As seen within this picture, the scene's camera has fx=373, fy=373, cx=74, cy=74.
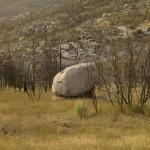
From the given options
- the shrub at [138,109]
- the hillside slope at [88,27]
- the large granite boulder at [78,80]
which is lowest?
the shrub at [138,109]

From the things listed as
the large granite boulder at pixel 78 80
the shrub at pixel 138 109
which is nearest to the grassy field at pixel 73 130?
the shrub at pixel 138 109

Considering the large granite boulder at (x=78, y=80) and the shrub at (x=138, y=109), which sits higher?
the large granite boulder at (x=78, y=80)

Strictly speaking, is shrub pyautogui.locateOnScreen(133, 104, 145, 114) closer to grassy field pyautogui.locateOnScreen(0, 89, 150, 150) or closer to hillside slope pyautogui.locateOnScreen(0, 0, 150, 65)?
grassy field pyautogui.locateOnScreen(0, 89, 150, 150)

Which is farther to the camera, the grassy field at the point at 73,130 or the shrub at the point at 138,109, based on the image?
the shrub at the point at 138,109

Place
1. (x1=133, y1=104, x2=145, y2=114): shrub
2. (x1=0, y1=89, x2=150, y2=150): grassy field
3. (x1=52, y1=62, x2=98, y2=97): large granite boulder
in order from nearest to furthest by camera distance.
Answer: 1. (x1=0, y1=89, x2=150, y2=150): grassy field
2. (x1=133, y1=104, x2=145, y2=114): shrub
3. (x1=52, y1=62, x2=98, y2=97): large granite boulder

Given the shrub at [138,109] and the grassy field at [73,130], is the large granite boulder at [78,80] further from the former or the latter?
the shrub at [138,109]

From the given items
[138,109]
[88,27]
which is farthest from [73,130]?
[88,27]

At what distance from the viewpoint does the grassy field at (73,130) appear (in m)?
9.30

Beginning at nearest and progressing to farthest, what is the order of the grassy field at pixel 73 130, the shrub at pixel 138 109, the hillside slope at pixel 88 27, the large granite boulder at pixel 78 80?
the grassy field at pixel 73 130 < the shrub at pixel 138 109 < the large granite boulder at pixel 78 80 < the hillside slope at pixel 88 27

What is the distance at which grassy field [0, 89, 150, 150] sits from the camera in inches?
366

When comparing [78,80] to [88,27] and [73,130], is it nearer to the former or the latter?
[73,130]

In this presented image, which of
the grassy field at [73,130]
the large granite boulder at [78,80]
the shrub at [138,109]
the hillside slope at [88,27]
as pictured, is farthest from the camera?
the hillside slope at [88,27]

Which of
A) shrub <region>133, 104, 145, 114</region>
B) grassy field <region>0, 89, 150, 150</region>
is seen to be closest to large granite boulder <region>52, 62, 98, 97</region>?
grassy field <region>0, 89, 150, 150</region>

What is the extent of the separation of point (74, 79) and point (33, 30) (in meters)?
91.2
